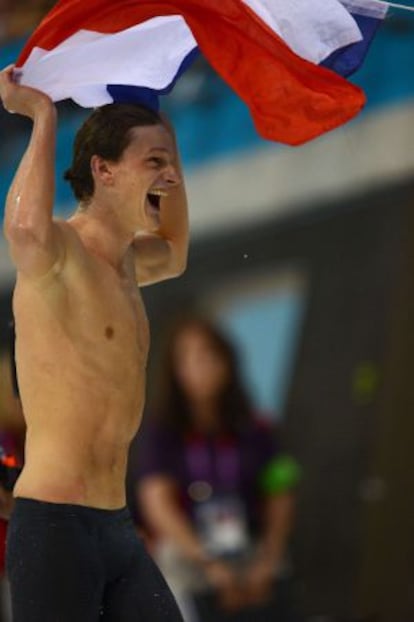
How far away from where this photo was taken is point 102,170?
211 inches

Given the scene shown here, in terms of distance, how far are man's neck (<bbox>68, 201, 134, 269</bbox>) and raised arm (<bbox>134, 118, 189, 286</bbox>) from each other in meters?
0.28

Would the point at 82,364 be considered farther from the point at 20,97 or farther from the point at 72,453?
the point at 20,97

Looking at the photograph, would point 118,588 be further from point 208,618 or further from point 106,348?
point 208,618

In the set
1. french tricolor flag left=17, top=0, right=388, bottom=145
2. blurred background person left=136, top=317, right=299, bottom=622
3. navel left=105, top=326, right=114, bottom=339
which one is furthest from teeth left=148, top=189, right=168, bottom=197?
blurred background person left=136, top=317, right=299, bottom=622

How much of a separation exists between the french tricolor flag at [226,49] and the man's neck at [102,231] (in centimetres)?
33

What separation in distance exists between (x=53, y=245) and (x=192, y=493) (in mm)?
2626

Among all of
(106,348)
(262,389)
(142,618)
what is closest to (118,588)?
(142,618)

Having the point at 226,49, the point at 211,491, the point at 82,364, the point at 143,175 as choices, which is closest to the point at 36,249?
the point at 82,364

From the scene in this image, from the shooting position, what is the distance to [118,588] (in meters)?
5.21

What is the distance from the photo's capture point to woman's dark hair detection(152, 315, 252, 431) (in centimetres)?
757

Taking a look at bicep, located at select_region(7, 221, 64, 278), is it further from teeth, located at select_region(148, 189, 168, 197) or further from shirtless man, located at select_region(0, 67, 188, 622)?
teeth, located at select_region(148, 189, 168, 197)

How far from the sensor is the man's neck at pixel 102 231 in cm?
536

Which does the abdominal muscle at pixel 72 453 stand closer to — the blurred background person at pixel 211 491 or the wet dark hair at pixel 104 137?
the wet dark hair at pixel 104 137

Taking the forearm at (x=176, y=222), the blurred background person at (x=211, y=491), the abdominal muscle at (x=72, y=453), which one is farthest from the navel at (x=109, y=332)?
the blurred background person at (x=211, y=491)
